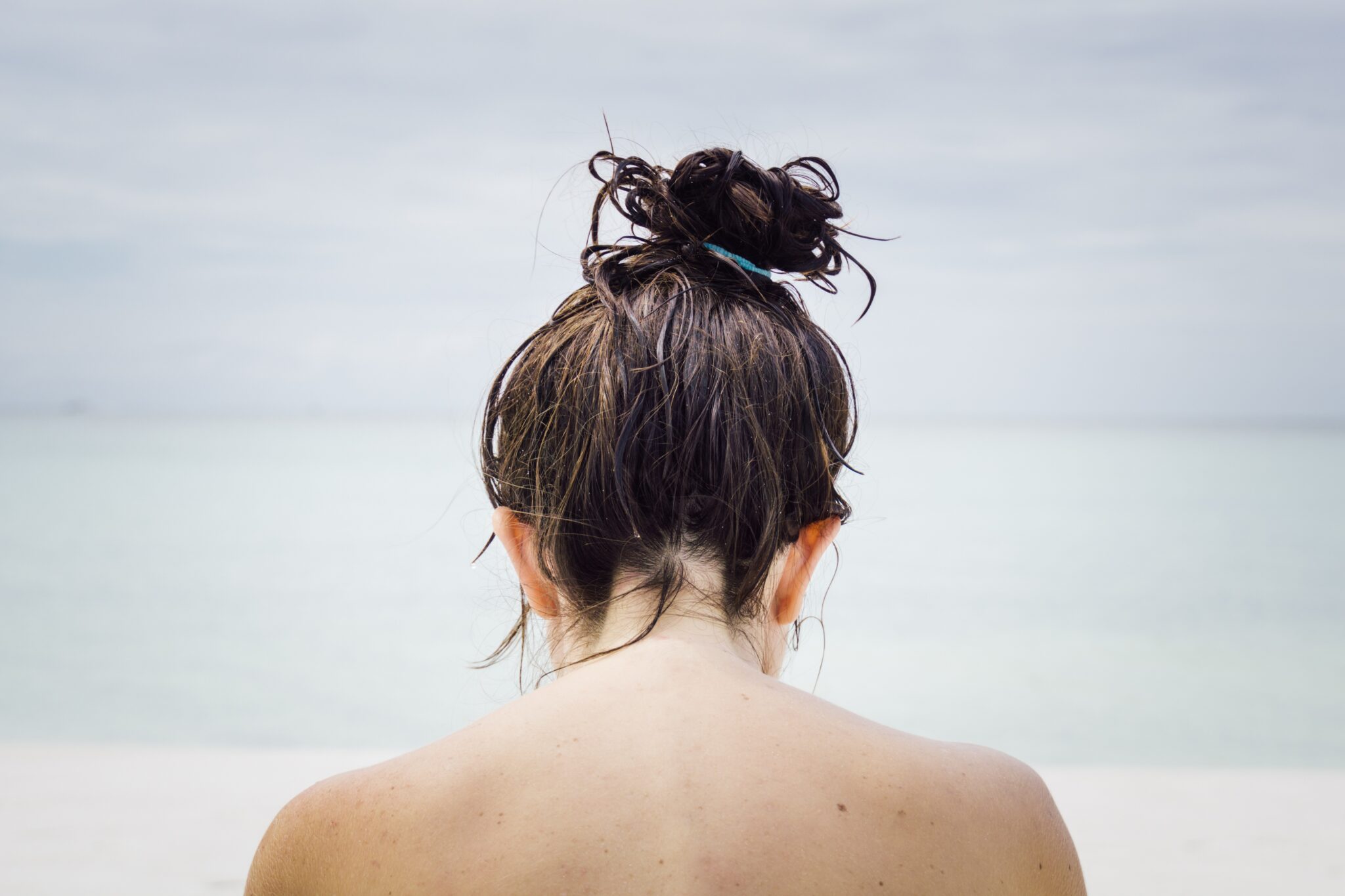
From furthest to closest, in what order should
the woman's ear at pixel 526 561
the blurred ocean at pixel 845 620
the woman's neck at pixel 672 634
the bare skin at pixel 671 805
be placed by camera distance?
the blurred ocean at pixel 845 620 < the woman's ear at pixel 526 561 < the woman's neck at pixel 672 634 < the bare skin at pixel 671 805

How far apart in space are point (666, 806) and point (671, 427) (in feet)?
0.97

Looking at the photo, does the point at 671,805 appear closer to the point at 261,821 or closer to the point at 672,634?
the point at 672,634

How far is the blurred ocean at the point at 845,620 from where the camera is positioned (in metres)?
7.24

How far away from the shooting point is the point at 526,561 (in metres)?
0.92

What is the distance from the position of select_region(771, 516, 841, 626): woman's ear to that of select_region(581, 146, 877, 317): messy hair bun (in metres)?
0.28

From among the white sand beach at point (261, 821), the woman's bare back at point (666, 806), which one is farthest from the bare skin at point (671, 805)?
the white sand beach at point (261, 821)

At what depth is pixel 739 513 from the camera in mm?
838

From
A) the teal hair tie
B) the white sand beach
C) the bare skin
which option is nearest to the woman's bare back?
the bare skin

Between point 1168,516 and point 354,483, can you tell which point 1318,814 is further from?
point 354,483

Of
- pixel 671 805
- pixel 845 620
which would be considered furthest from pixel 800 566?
pixel 845 620

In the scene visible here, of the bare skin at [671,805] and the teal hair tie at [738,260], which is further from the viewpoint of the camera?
the teal hair tie at [738,260]

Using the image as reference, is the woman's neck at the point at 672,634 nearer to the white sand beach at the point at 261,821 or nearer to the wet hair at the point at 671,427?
the wet hair at the point at 671,427

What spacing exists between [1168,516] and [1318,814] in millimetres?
18613

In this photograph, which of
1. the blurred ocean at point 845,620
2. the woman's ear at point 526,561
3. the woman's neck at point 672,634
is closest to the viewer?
the woman's neck at point 672,634
